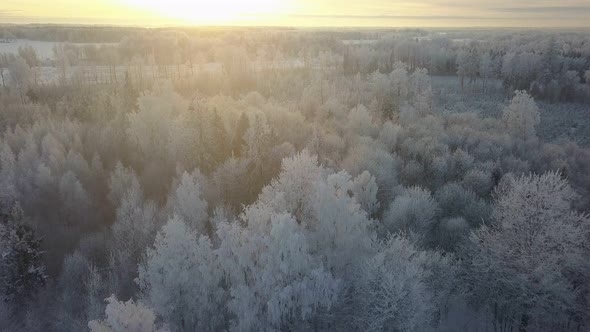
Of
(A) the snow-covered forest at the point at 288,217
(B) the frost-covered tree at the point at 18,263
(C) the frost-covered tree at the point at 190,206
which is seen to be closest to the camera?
(A) the snow-covered forest at the point at 288,217

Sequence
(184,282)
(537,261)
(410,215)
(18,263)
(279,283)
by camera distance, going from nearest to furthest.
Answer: (279,283), (184,282), (537,261), (18,263), (410,215)

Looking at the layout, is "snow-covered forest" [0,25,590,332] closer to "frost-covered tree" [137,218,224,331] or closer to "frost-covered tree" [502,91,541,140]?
"frost-covered tree" [137,218,224,331]

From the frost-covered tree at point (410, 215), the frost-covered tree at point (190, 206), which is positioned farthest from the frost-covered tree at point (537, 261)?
the frost-covered tree at point (190, 206)

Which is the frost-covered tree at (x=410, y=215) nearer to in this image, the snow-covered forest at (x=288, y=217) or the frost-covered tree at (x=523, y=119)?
the snow-covered forest at (x=288, y=217)

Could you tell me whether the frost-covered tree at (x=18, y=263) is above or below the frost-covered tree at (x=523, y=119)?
below

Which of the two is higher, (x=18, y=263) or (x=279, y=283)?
(x=279, y=283)

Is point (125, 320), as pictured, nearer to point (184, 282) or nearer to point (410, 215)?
point (184, 282)

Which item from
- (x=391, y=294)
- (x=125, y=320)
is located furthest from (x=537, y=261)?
(x=125, y=320)

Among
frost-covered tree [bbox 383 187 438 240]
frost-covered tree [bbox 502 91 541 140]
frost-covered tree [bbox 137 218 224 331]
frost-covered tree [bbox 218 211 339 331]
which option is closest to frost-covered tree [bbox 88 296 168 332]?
frost-covered tree [bbox 218 211 339 331]

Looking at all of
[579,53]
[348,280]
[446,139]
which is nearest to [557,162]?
[446,139]
